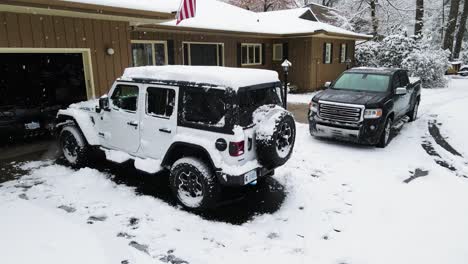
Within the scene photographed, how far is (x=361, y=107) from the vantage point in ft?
24.8

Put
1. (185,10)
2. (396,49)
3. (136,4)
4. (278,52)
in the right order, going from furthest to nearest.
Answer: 1. (396,49)
2. (278,52)
3. (185,10)
4. (136,4)

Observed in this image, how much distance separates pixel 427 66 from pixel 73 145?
64.2ft

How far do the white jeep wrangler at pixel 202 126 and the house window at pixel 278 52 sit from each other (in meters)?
14.5

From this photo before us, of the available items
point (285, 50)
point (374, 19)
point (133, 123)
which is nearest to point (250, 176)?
point (133, 123)

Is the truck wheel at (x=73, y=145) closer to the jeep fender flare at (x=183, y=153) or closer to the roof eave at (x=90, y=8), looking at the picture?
the jeep fender flare at (x=183, y=153)

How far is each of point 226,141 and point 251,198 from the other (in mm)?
1364

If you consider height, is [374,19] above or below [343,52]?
above

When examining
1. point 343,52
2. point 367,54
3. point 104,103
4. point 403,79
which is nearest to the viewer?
point 104,103

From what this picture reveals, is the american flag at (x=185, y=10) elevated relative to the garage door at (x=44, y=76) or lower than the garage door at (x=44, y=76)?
elevated

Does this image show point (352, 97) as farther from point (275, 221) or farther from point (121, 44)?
point (121, 44)

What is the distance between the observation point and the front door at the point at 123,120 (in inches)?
218

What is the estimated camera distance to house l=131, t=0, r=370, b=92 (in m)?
13.4

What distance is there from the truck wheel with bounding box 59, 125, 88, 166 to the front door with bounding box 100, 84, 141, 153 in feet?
2.08

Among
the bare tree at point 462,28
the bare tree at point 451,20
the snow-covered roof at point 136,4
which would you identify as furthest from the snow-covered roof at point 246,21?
the bare tree at point 462,28
